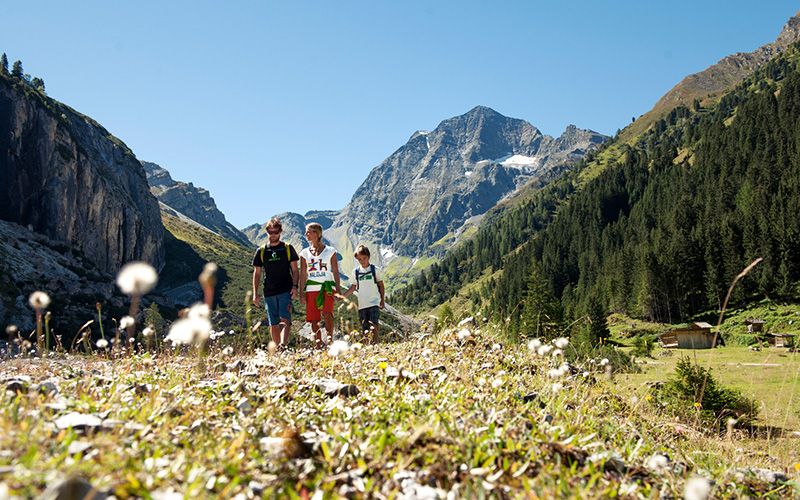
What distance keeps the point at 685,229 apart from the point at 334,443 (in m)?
144

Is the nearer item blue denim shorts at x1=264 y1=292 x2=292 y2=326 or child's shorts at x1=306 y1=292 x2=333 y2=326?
blue denim shorts at x1=264 y1=292 x2=292 y2=326

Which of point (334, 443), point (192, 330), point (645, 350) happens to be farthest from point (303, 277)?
point (645, 350)

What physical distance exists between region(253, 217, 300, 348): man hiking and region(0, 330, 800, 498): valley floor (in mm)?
4799

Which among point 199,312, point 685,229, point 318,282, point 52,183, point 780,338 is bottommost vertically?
point 780,338

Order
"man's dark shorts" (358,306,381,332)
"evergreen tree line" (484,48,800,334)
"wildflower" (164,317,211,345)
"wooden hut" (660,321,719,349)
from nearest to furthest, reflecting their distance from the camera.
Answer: "wildflower" (164,317,211,345), "man's dark shorts" (358,306,381,332), "wooden hut" (660,321,719,349), "evergreen tree line" (484,48,800,334)

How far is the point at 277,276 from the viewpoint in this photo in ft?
35.1

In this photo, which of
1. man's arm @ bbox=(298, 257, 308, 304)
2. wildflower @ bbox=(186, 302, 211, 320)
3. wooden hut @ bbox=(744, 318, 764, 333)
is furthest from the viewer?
wooden hut @ bbox=(744, 318, 764, 333)

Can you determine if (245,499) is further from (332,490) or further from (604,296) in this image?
(604,296)

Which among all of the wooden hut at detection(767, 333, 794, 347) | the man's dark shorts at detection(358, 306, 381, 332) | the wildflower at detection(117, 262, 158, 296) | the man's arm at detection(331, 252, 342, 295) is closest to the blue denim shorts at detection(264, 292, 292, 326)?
the man's arm at detection(331, 252, 342, 295)

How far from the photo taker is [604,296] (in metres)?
119

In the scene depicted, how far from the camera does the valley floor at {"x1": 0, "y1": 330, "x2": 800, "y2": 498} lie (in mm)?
2646

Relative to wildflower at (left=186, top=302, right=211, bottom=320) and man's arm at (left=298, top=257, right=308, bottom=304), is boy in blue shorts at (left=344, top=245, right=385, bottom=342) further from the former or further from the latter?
wildflower at (left=186, top=302, right=211, bottom=320)

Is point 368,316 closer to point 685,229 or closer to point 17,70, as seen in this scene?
point 685,229

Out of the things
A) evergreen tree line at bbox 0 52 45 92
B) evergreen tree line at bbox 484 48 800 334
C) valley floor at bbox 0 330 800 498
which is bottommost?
valley floor at bbox 0 330 800 498
